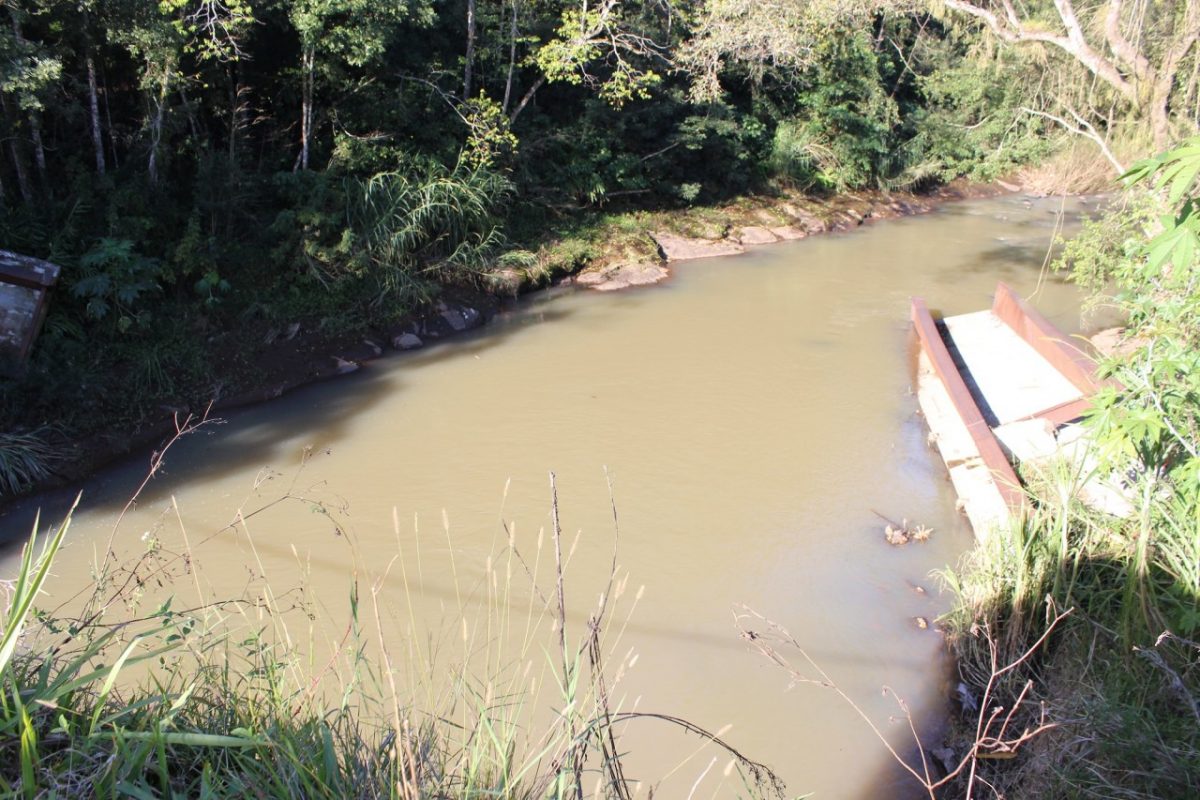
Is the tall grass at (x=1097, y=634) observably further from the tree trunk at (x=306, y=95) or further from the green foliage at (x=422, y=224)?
the tree trunk at (x=306, y=95)

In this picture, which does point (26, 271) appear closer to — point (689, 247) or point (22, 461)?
point (22, 461)

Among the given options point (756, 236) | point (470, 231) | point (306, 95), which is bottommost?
point (756, 236)

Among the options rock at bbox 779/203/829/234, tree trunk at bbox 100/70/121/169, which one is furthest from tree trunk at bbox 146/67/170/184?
rock at bbox 779/203/829/234

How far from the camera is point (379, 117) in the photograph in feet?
32.8

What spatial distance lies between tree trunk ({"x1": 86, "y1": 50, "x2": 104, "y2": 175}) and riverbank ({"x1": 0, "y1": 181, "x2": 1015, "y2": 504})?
188cm

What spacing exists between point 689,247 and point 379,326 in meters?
5.33

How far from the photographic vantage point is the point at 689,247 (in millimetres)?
12594

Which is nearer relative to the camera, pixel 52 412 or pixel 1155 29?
pixel 52 412

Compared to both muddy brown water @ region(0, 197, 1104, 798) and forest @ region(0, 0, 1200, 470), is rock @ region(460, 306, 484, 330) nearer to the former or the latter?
muddy brown water @ region(0, 197, 1104, 798)

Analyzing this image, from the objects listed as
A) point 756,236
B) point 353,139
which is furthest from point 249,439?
point 756,236

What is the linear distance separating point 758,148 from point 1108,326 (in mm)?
7047

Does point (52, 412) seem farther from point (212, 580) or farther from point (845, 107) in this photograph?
point (845, 107)

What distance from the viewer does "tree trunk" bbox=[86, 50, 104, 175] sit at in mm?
7633

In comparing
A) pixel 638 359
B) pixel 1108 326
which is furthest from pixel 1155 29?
pixel 638 359
